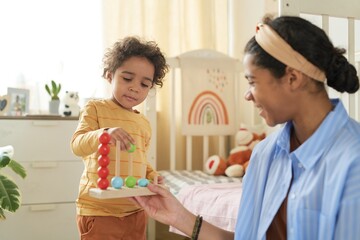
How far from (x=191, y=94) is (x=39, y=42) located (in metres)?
1.03

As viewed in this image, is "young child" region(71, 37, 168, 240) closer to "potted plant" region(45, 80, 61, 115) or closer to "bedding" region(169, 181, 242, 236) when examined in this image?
"bedding" region(169, 181, 242, 236)

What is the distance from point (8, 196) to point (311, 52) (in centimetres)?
159

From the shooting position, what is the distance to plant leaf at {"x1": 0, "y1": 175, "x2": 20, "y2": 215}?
1937 millimetres


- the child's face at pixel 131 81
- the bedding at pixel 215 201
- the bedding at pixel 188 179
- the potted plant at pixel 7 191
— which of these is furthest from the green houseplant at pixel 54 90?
the child's face at pixel 131 81

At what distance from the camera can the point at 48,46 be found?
2729 mm

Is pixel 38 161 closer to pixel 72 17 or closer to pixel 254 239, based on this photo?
pixel 72 17

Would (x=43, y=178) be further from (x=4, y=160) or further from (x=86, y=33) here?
(x=86, y=33)

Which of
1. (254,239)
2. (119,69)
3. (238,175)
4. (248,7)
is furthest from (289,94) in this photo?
(248,7)

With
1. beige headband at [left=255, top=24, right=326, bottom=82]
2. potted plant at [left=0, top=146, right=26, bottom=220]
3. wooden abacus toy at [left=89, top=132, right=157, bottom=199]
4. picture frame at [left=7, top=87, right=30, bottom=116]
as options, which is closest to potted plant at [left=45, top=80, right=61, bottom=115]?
picture frame at [left=7, top=87, right=30, bottom=116]

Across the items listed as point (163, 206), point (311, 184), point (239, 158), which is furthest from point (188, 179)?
point (311, 184)

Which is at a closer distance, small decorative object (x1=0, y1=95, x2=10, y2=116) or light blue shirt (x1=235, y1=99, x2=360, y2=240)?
light blue shirt (x1=235, y1=99, x2=360, y2=240)

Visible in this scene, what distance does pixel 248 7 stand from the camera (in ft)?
10.3

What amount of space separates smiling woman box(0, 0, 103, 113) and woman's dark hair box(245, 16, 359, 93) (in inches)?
80.3

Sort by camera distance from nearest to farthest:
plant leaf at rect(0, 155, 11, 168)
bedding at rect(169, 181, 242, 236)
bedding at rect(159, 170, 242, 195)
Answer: bedding at rect(169, 181, 242, 236) → plant leaf at rect(0, 155, 11, 168) → bedding at rect(159, 170, 242, 195)
